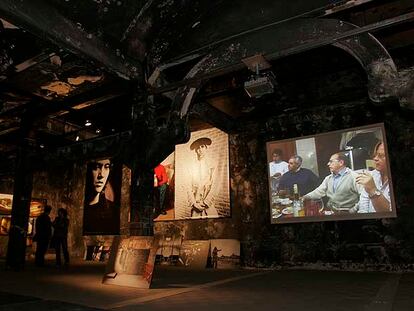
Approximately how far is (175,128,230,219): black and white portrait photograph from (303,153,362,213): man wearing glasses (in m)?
2.43

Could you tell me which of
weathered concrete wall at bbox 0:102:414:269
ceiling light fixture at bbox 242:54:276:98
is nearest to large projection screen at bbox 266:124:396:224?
weathered concrete wall at bbox 0:102:414:269

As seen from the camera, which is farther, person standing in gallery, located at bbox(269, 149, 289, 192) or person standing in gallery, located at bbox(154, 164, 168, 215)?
person standing in gallery, located at bbox(154, 164, 168, 215)

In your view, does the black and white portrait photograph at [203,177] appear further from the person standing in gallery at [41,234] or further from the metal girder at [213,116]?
the person standing in gallery at [41,234]

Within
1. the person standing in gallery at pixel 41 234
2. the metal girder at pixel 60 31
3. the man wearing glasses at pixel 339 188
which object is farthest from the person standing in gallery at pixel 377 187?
the person standing in gallery at pixel 41 234

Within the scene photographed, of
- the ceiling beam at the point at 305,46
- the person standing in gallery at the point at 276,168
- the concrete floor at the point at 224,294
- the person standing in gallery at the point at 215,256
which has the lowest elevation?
the concrete floor at the point at 224,294

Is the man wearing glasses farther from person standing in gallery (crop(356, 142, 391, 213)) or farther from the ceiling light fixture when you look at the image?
the ceiling light fixture

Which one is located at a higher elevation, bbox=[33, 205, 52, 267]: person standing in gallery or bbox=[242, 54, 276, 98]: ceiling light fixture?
bbox=[242, 54, 276, 98]: ceiling light fixture

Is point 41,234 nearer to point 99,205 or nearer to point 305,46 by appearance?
point 99,205

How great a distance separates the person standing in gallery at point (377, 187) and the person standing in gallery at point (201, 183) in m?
3.72

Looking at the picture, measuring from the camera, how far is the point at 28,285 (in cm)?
538

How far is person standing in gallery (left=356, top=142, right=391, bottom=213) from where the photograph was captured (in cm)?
678

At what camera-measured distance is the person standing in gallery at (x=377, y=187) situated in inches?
267

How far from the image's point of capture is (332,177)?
7.36 m

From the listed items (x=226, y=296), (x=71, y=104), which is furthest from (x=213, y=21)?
(x=226, y=296)
